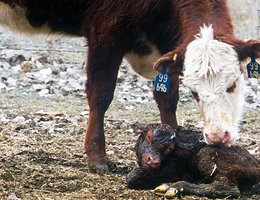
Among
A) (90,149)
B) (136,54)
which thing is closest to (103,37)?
(136,54)

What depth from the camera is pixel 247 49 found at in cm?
528

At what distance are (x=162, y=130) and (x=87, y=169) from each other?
3.74ft

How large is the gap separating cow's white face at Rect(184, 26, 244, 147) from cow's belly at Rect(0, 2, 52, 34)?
2.20m

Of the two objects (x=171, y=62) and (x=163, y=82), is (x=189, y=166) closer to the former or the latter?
(x=171, y=62)

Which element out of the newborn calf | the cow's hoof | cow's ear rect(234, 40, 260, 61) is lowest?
the cow's hoof

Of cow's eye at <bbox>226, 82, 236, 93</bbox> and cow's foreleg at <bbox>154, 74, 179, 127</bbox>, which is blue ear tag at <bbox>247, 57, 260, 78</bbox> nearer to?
cow's eye at <bbox>226, 82, 236, 93</bbox>

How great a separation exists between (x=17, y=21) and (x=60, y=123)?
141cm

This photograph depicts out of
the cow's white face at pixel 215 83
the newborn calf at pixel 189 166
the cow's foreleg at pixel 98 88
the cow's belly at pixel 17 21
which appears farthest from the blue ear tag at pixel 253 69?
the cow's belly at pixel 17 21

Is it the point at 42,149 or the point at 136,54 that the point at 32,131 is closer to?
the point at 42,149

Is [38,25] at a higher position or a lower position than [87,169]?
higher

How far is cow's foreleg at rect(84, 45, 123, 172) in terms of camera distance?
6.01m

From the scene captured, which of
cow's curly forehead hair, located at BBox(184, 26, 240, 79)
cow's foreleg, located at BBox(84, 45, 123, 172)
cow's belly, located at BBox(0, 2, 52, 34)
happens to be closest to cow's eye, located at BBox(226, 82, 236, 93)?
cow's curly forehead hair, located at BBox(184, 26, 240, 79)

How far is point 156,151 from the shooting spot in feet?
15.8

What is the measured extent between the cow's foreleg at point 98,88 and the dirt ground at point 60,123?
0.19 metres
